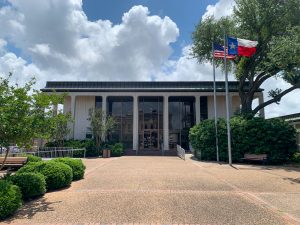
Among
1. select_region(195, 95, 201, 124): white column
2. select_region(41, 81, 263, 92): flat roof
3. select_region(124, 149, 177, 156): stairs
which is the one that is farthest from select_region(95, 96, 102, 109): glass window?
select_region(195, 95, 201, 124): white column

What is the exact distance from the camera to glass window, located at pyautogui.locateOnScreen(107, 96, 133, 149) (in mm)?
32625

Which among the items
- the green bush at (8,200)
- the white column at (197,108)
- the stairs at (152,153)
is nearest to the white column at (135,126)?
the stairs at (152,153)

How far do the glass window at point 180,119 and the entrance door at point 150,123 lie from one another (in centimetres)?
127

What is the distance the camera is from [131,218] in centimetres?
647

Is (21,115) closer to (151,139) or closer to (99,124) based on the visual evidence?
(99,124)

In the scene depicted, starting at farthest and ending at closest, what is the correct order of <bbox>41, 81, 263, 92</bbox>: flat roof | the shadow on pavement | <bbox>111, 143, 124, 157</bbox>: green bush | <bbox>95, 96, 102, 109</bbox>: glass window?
<bbox>95, 96, 102, 109</bbox>: glass window → <bbox>41, 81, 263, 92</bbox>: flat roof → <bbox>111, 143, 124, 157</bbox>: green bush → the shadow on pavement

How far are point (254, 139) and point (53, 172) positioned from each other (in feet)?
47.8

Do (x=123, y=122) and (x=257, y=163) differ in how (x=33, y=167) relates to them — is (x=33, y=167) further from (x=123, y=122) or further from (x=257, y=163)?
(x=123, y=122)

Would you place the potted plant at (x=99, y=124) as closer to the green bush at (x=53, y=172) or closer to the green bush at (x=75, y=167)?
the green bush at (x=75, y=167)

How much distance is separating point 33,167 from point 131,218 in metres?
4.88

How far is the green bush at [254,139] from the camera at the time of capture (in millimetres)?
19484

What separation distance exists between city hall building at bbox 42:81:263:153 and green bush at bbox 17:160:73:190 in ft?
69.6

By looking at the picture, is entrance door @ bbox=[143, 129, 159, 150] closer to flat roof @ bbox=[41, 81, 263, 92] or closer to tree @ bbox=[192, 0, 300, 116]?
flat roof @ bbox=[41, 81, 263, 92]

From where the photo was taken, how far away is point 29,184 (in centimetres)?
816
